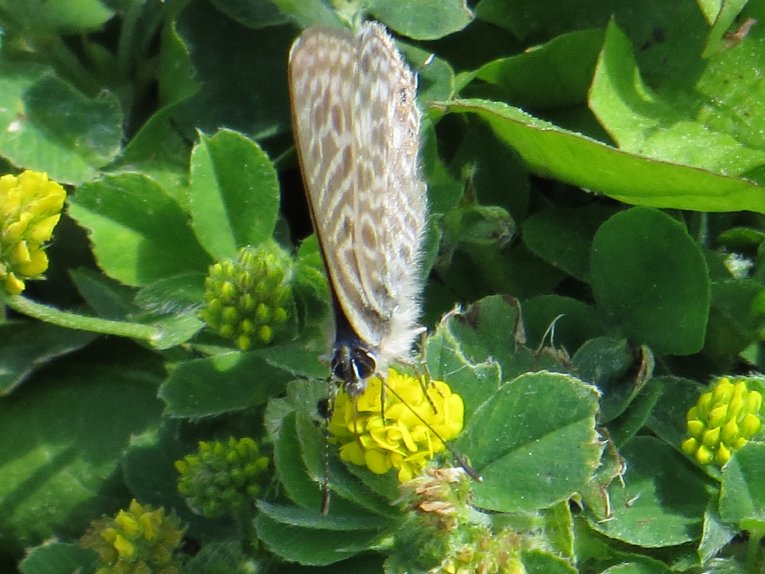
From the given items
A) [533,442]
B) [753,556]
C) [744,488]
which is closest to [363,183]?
[533,442]

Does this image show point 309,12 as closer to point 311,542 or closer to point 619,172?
point 619,172

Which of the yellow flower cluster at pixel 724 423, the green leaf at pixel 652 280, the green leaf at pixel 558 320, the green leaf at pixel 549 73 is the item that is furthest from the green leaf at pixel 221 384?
the green leaf at pixel 549 73

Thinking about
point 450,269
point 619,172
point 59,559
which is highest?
point 619,172

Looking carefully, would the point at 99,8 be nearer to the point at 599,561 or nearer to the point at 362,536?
the point at 362,536

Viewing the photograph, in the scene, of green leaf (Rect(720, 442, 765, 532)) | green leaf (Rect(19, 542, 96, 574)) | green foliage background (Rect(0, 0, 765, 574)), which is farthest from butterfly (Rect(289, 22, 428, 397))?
green leaf (Rect(19, 542, 96, 574))

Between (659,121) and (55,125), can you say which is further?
(55,125)

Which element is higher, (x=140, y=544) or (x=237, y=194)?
(x=237, y=194)

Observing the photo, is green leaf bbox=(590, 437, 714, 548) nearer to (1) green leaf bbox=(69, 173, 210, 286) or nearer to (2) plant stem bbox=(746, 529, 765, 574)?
(2) plant stem bbox=(746, 529, 765, 574)

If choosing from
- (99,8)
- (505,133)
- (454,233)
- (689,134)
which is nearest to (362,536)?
(454,233)
